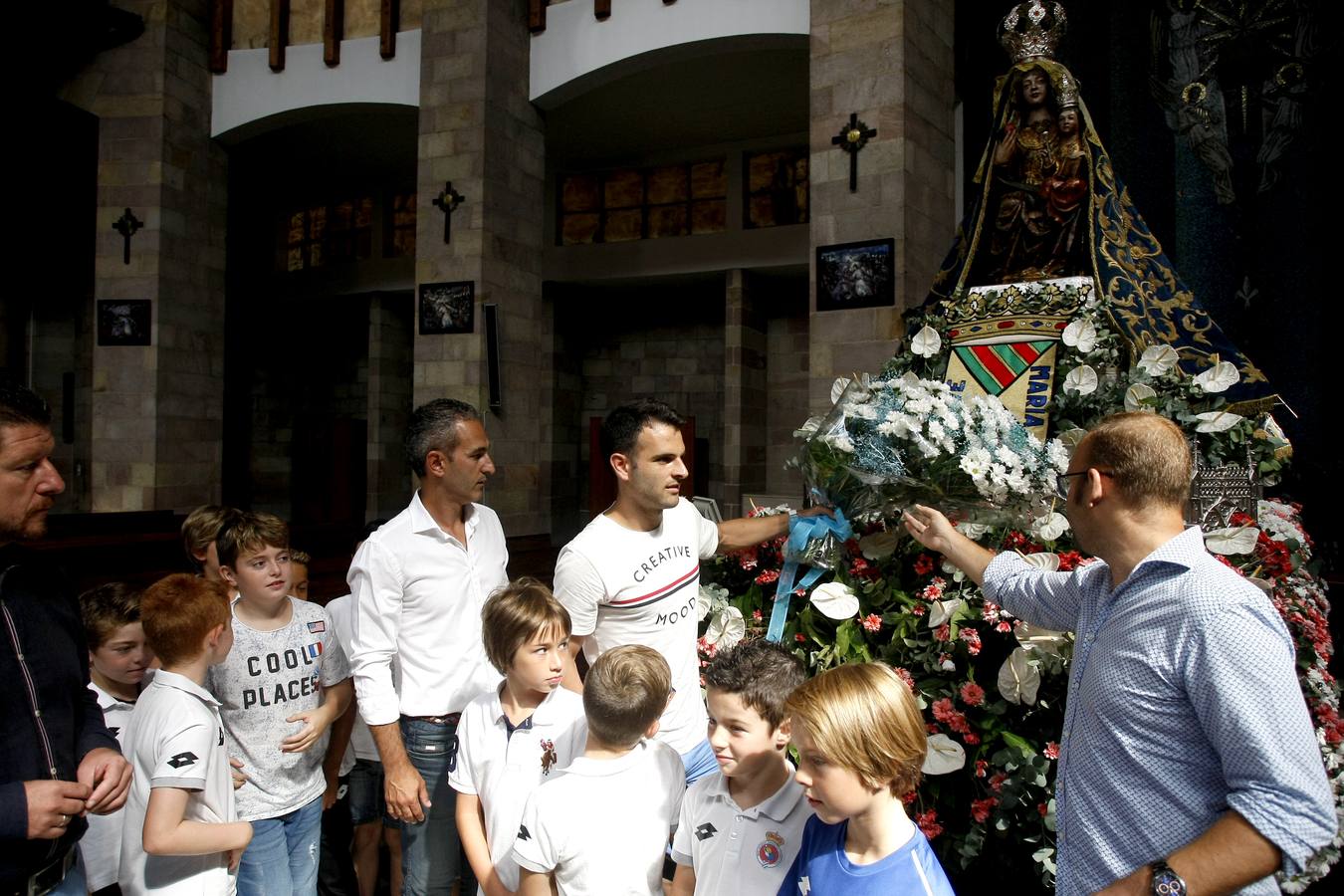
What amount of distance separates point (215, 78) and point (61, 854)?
1057 centimetres

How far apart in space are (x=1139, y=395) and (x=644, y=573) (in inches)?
66.7

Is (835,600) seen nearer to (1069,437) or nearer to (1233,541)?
(1069,437)

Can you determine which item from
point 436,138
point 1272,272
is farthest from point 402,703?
point 436,138

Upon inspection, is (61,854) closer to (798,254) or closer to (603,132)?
(798,254)

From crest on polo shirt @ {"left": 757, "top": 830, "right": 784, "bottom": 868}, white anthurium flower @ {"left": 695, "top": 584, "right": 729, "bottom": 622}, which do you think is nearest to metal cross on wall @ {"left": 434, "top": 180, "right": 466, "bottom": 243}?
white anthurium flower @ {"left": 695, "top": 584, "right": 729, "bottom": 622}

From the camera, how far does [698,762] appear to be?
2.19 meters

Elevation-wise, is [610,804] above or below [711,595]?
below

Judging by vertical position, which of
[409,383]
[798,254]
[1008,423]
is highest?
[798,254]

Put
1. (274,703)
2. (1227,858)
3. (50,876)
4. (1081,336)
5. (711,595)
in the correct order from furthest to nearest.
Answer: (1081,336)
(711,595)
(274,703)
(50,876)
(1227,858)

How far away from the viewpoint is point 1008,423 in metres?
2.52

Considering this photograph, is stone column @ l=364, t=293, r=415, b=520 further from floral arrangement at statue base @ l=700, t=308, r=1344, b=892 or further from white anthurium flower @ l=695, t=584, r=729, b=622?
floral arrangement at statue base @ l=700, t=308, r=1344, b=892

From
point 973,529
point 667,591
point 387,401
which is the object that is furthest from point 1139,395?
point 387,401

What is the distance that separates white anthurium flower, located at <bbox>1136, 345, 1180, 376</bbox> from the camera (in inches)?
113

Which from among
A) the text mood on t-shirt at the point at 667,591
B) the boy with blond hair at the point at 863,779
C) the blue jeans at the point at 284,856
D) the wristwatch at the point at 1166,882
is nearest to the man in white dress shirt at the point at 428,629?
the blue jeans at the point at 284,856
